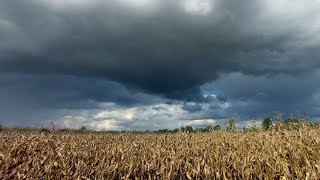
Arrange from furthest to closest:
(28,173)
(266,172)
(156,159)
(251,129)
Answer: (251,129) < (156,159) < (266,172) < (28,173)

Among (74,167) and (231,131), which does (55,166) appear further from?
(231,131)

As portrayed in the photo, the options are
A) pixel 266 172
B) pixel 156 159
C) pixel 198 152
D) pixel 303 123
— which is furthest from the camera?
pixel 303 123

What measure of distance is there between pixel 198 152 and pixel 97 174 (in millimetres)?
5202

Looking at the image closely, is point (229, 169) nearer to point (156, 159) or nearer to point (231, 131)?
point (156, 159)

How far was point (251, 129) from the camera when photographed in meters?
18.1

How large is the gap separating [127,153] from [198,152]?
2807 millimetres

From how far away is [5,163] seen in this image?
921 cm

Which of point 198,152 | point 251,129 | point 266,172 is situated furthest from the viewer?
point 251,129

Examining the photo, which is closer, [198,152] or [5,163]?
[5,163]

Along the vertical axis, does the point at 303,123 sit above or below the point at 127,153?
above

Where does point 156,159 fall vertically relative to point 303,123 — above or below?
below

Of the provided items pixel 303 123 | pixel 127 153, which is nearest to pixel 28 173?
pixel 127 153

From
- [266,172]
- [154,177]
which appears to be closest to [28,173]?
[154,177]

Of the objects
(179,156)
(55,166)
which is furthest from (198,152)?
(55,166)
